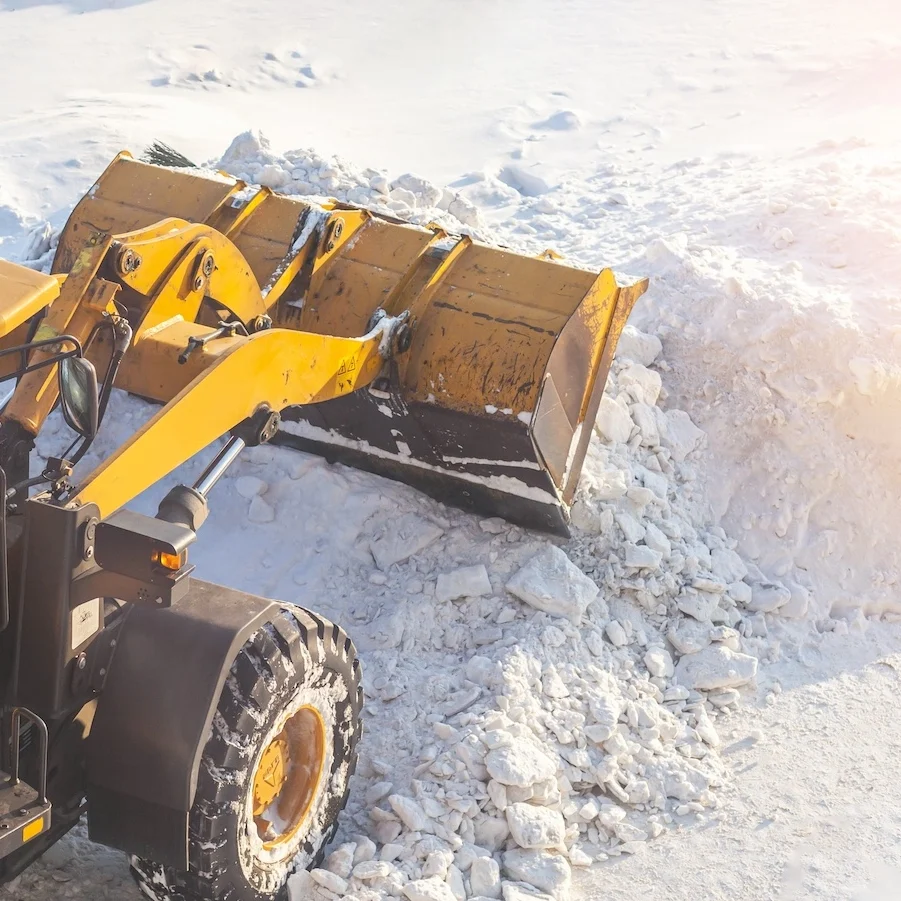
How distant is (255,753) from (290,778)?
17.6 inches

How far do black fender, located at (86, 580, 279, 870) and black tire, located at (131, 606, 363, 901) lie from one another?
0.06 meters

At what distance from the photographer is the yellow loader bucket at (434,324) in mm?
4527

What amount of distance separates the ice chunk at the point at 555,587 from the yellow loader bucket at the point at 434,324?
0.73 feet

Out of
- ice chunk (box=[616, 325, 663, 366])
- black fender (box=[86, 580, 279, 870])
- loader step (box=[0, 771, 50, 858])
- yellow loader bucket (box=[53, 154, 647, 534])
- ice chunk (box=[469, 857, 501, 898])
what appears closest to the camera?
loader step (box=[0, 771, 50, 858])

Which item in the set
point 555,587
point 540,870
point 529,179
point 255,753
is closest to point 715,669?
point 555,587

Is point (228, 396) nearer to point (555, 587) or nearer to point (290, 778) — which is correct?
point (290, 778)

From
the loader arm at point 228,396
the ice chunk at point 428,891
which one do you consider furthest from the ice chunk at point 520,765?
the loader arm at point 228,396

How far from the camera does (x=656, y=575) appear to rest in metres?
4.93

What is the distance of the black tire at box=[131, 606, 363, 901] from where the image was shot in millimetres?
3051

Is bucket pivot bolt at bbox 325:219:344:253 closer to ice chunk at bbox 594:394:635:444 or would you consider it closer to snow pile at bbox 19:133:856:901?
snow pile at bbox 19:133:856:901

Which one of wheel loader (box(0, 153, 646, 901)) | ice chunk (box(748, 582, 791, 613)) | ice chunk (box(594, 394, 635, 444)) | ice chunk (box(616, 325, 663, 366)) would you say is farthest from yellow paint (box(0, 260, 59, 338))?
ice chunk (box(616, 325, 663, 366))

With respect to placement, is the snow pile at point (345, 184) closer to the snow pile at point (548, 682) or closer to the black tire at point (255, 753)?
the snow pile at point (548, 682)

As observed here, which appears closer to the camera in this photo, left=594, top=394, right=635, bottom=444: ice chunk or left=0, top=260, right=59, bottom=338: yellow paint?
left=0, top=260, right=59, bottom=338: yellow paint

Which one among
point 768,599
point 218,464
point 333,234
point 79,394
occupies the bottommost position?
point 768,599
